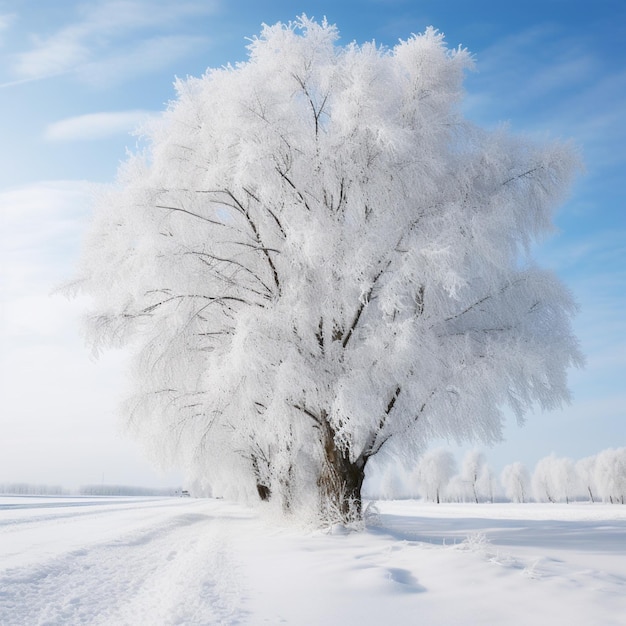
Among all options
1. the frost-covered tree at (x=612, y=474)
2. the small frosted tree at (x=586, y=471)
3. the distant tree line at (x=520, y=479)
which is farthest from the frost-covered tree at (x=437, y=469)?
the small frosted tree at (x=586, y=471)

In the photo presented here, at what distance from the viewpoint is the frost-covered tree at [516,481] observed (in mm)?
109500

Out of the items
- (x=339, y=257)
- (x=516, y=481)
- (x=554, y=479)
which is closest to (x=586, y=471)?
(x=554, y=479)

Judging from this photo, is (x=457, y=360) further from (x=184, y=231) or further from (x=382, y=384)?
(x=184, y=231)

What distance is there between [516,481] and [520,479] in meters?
0.90

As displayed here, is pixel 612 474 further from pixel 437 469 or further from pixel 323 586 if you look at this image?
pixel 323 586

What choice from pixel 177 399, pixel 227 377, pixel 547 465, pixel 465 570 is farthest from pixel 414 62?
pixel 547 465

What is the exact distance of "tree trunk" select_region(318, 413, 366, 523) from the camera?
35.5 ft

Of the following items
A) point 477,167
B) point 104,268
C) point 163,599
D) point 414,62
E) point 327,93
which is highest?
point 414,62

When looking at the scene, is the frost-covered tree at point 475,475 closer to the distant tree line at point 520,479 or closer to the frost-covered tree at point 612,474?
the distant tree line at point 520,479

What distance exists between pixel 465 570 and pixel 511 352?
5.14m

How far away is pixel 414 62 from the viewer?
444 inches

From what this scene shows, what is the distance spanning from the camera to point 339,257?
997 centimetres

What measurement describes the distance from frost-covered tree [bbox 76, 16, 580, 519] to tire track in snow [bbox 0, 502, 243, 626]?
10.1ft

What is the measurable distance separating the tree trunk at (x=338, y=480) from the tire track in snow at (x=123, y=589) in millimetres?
2580
